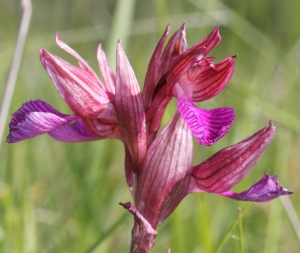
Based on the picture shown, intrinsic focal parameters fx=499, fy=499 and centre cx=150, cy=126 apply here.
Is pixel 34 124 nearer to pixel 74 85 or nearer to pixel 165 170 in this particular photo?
pixel 74 85

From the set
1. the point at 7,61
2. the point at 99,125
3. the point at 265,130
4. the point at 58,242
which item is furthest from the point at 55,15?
the point at 265,130

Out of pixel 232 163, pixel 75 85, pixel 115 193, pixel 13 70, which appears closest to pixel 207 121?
pixel 232 163

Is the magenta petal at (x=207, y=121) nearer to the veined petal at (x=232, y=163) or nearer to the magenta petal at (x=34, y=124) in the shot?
the veined petal at (x=232, y=163)

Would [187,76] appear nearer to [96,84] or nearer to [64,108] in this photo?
[96,84]

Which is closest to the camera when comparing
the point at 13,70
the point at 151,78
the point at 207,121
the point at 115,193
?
the point at 207,121

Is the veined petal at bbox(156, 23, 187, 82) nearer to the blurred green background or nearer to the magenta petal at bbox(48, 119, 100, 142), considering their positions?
the magenta petal at bbox(48, 119, 100, 142)

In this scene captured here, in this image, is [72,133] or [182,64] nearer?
[182,64]
